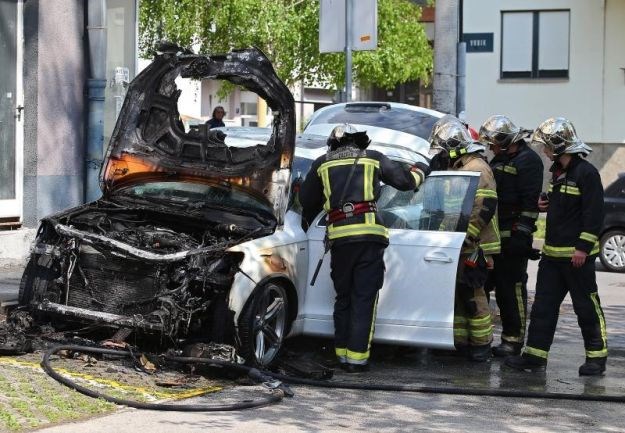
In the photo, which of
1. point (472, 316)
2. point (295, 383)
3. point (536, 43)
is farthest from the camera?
point (536, 43)

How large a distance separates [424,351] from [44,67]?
5737 mm

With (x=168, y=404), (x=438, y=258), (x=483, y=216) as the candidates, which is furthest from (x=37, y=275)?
(x=483, y=216)

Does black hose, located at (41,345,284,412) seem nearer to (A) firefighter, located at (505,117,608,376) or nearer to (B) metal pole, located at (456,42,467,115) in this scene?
(A) firefighter, located at (505,117,608,376)

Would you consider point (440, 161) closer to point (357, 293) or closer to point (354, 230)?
point (354, 230)

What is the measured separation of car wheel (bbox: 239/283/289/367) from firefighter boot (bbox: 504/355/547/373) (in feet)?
5.64

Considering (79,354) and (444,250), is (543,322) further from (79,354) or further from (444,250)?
(79,354)

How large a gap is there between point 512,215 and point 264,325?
2382 mm

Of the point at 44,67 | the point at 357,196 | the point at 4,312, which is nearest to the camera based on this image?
the point at 357,196

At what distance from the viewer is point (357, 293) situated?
8219mm

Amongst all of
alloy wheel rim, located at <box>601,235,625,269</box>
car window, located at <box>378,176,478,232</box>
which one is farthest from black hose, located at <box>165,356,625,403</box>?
alloy wheel rim, located at <box>601,235,625,269</box>

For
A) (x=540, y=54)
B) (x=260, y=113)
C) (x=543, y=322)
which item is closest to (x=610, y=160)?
(x=540, y=54)

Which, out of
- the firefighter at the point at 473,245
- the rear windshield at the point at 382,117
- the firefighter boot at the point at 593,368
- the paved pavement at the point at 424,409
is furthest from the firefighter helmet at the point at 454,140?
the rear windshield at the point at 382,117

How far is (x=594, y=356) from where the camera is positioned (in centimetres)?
837

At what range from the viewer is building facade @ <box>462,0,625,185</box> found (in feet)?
88.9
